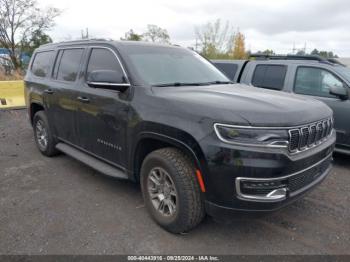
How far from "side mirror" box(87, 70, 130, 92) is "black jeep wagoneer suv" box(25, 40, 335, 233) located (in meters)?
0.01

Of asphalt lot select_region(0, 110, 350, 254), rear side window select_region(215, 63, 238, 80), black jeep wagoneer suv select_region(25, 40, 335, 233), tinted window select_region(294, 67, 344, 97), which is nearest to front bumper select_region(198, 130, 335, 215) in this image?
black jeep wagoneer suv select_region(25, 40, 335, 233)

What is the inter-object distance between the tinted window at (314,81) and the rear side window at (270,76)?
30 centimetres

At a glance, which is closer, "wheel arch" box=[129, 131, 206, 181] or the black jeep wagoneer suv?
the black jeep wagoneer suv

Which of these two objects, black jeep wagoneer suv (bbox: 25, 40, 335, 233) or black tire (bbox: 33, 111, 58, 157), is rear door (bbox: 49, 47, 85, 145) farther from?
black tire (bbox: 33, 111, 58, 157)

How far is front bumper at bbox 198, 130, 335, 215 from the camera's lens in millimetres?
2361

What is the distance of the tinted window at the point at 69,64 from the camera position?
4.19m

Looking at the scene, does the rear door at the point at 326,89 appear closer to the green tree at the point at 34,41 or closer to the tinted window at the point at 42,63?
the tinted window at the point at 42,63

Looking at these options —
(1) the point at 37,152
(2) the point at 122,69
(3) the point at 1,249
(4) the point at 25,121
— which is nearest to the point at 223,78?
(2) the point at 122,69

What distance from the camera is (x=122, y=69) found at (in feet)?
11.0

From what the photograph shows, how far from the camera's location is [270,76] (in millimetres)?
5949

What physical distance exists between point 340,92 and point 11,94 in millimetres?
9759

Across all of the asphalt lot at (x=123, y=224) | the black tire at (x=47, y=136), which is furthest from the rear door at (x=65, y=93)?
the asphalt lot at (x=123, y=224)

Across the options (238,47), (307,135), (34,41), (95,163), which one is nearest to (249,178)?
(307,135)

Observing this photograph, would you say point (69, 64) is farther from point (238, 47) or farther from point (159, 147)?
point (238, 47)
